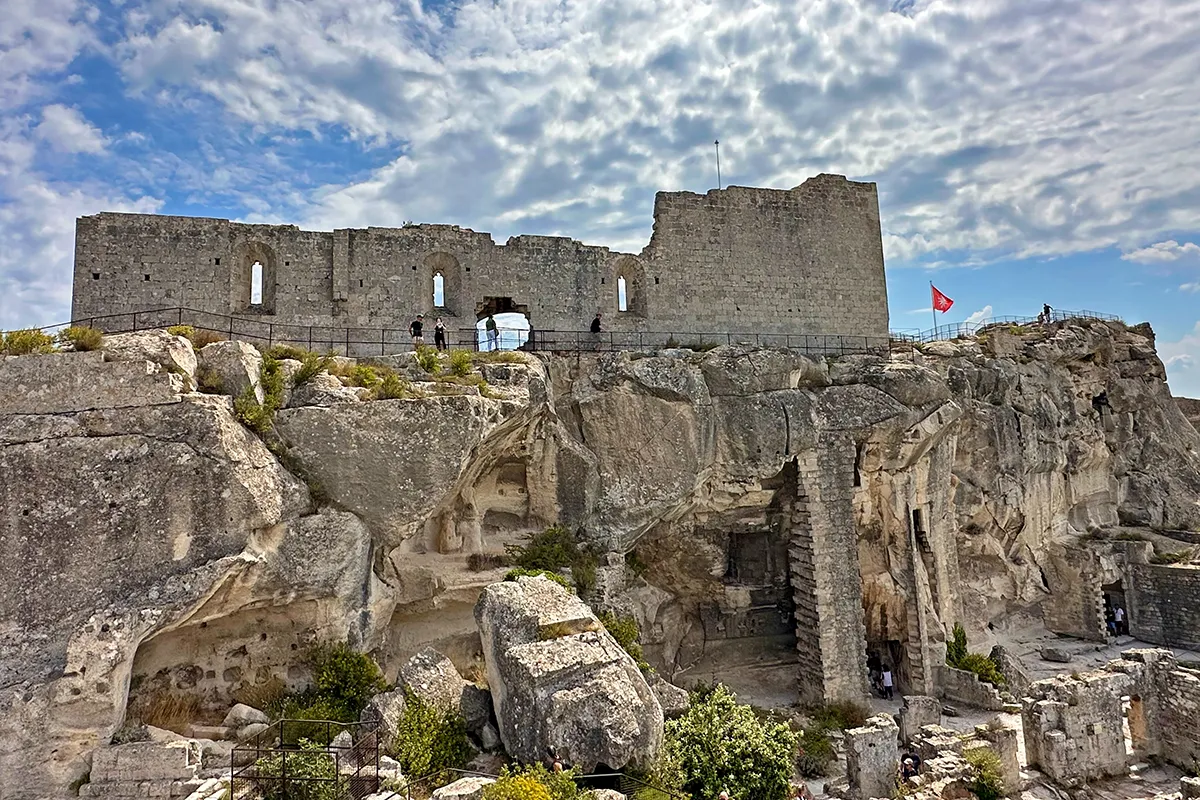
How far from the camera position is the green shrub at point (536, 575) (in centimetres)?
1414

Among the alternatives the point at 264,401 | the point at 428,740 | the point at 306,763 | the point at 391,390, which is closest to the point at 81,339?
the point at 264,401

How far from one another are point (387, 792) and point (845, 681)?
12.3m

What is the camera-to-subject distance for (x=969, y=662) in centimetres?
1939

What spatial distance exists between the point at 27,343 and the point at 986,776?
742 inches

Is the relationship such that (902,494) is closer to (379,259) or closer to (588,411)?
(588,411)

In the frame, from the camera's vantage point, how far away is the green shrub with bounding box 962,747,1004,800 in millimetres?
13102

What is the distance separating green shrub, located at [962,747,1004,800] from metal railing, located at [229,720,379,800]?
441 inches

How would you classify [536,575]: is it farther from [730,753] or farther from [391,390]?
[730,753]

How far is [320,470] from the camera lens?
41.6 feet

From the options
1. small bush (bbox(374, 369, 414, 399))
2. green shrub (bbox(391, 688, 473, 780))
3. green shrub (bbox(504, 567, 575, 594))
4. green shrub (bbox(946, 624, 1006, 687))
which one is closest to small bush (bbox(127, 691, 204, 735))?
green shrub (bbox(391, 688, 473, 780))

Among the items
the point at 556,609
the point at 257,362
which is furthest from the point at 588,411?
the point at 257,362

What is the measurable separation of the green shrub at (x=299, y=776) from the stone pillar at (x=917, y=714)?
1310cm

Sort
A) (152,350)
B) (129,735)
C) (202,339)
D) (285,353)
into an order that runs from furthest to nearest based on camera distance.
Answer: (285,353) < (202,339) < (152,350) < (129,735)

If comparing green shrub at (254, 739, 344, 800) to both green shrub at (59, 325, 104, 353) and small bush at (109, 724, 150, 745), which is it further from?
green shrub at (59, 325, 104, 353)
